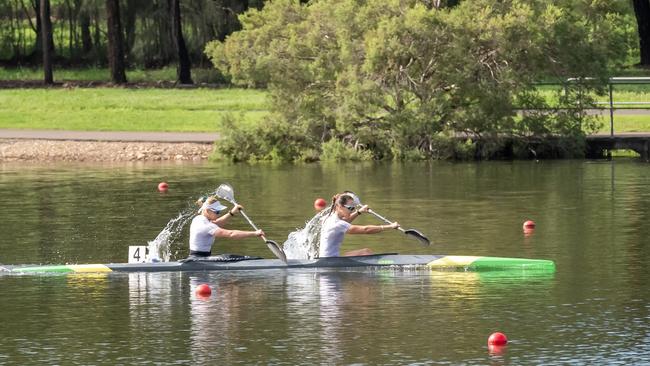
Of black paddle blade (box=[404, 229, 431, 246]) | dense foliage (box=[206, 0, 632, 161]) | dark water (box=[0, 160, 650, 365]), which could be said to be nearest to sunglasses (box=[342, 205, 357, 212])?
black paddle blade (box=[404, 229, 431, 246])

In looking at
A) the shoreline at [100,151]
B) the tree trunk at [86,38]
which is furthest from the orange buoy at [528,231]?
the tree trunk at [86,38]

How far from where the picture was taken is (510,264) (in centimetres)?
2594

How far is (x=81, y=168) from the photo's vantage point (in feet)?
160

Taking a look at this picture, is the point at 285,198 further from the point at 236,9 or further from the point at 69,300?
the point at 236,9

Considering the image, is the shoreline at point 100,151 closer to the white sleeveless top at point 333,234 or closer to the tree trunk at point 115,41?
the tree trunk at point 115,41

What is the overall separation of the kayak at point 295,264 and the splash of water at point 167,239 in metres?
0.51

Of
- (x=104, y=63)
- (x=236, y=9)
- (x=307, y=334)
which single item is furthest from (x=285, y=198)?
(x=104, y=63)

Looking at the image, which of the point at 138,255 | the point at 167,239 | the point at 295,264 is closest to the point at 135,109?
the point at 167,239

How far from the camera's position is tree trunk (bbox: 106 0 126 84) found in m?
69.4

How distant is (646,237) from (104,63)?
56153 millimetres

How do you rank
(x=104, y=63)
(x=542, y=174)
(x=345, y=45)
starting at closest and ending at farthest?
(x=542, y=174)
(x=345, y=45)
(x=104, y=63)

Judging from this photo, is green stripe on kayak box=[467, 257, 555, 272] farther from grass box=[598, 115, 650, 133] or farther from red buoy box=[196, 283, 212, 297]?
grass box=[598, 115, 650, 133]

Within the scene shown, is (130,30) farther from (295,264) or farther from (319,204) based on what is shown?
(295,264)

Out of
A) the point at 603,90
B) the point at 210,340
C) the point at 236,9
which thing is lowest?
the point at 210,340
